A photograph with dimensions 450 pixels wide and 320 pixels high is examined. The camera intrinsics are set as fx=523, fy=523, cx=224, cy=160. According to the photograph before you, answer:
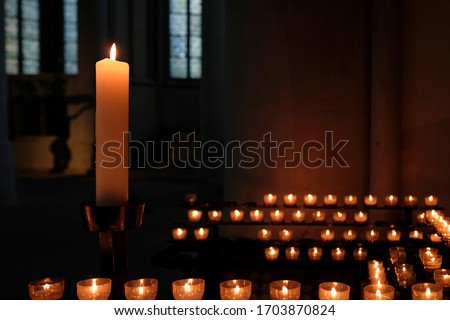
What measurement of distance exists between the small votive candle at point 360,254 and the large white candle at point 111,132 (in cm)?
208

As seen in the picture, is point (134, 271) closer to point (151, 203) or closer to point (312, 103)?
point (312, 103)

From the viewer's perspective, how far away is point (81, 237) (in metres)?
6.25

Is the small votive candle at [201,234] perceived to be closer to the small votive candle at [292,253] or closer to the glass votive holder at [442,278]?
the small votive candle at [292,253]

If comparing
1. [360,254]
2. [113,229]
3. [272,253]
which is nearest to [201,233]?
[272,253]

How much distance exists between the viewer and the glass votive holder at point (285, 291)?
1836mm

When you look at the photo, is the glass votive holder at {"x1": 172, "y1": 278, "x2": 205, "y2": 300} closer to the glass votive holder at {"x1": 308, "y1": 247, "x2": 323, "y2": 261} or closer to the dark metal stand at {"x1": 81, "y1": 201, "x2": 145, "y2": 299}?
the dark metal stand at {"x1": 81, "y1": 201, "x2": 145, "y2": 299}

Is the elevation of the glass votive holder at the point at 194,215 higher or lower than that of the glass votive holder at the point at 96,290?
lower

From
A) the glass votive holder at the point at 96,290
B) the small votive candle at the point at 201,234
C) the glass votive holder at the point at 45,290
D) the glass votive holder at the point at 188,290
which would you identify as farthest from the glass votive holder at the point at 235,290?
the small votive candle at the point at 201,234

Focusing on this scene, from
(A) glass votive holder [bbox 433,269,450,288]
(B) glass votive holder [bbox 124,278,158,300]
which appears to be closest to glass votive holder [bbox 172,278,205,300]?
(B) glass votive holder [bbox 124,278,158,300]

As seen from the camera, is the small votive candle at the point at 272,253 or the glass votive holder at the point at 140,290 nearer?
the glass votive holder at the point at 140,290

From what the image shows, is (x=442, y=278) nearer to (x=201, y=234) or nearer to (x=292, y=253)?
(x=292, y=253)

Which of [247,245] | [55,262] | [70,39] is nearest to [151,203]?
[55,262]

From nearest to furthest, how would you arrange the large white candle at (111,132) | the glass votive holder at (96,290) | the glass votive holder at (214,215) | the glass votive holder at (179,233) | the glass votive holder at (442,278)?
the large white candle at (111,132), the glass votive holder at (96,290), the glass votive holder at (442,278), the glass votive holder at (179,233), the glass votive holder at (214,215)
